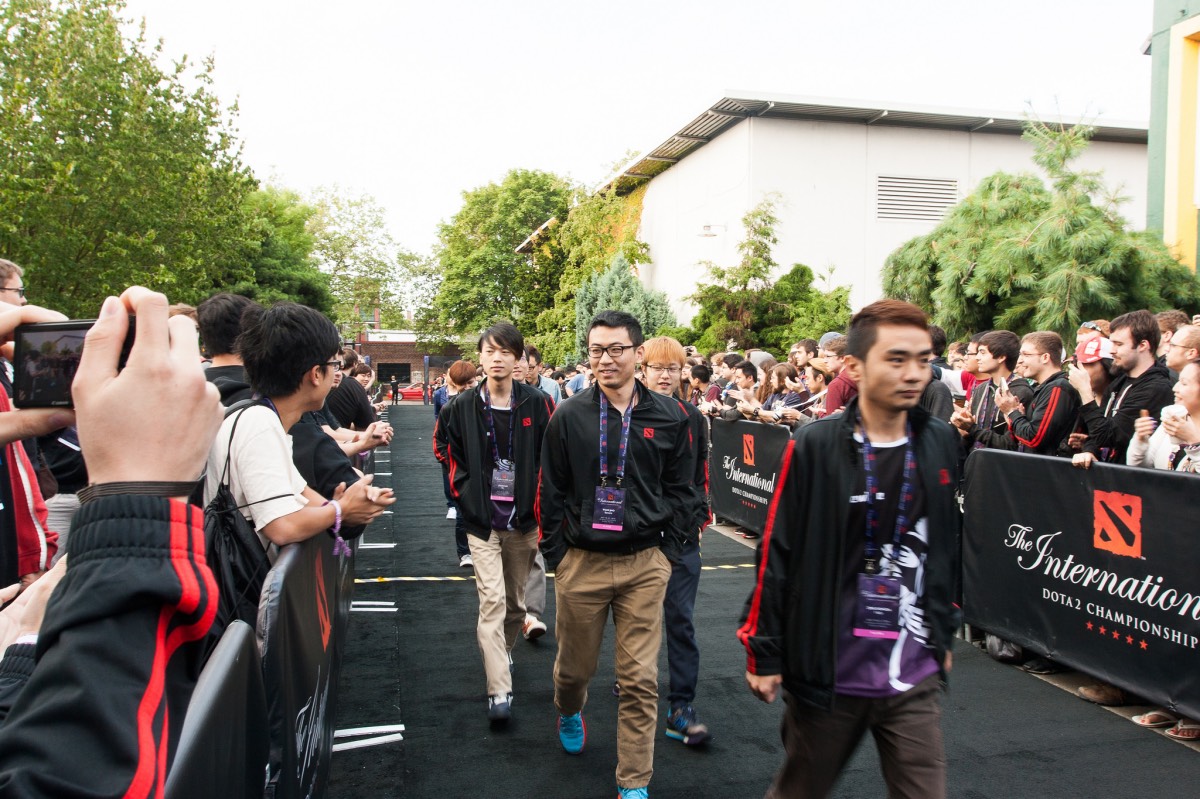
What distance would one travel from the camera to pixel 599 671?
5.64m

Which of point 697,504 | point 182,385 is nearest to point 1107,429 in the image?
point 697,504

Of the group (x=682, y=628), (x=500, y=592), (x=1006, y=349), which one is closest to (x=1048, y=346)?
(x=1006, y=349)

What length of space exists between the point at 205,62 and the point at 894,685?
26435mm

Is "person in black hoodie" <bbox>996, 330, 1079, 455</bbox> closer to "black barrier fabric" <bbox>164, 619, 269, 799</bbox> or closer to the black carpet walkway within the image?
the black carpet walkway

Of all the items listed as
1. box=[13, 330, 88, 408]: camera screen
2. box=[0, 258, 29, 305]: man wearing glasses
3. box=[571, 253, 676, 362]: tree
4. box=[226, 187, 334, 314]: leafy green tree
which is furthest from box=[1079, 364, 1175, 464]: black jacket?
box=[226, 187, 334, 314]: leafy green tree

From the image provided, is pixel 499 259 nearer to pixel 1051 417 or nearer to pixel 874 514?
pixel 1051 417

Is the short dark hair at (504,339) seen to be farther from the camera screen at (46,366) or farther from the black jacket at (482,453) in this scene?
the camera screen at (46,366)

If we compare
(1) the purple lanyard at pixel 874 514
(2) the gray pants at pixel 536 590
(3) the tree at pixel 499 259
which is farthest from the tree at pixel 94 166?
(3) the tree at pixel 499 259

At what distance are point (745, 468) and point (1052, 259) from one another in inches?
283

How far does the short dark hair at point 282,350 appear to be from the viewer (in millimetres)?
3002

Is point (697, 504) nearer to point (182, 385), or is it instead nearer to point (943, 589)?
point (943, 589)

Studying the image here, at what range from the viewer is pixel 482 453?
5504 millimetres

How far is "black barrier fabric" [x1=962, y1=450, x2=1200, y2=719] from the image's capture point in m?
4.43

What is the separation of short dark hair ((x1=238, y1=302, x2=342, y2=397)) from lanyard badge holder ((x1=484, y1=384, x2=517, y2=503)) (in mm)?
2396
